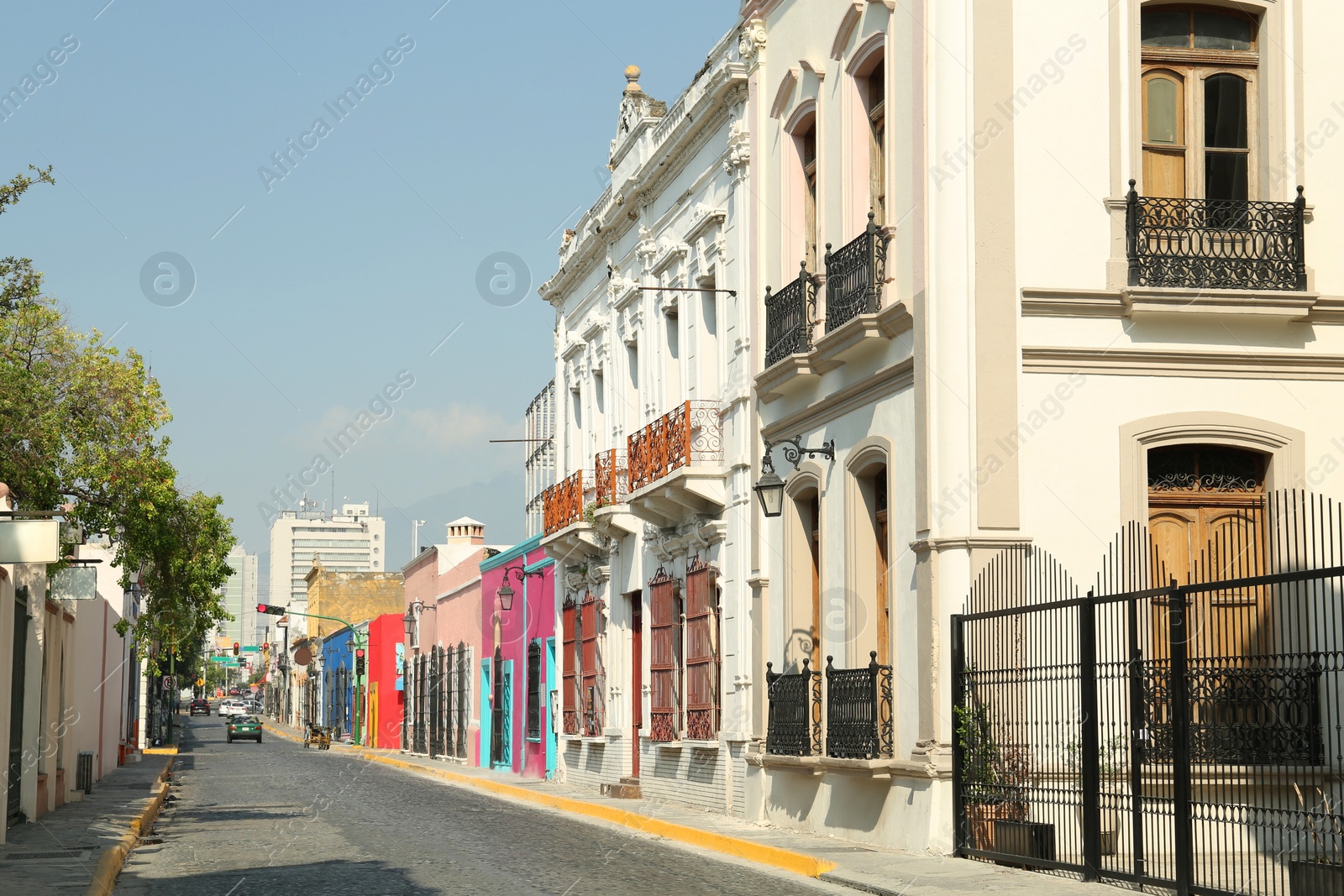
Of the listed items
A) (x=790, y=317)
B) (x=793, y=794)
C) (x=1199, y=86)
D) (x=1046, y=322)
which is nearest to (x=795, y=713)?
(x=793, y=794)

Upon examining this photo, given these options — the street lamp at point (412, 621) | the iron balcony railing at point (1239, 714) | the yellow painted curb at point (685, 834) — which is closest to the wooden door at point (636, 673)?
the yellow painted curb at point (685, 834)

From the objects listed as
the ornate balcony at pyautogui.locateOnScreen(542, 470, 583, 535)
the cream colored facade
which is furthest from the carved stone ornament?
the ornate balcony at pyautogui.locateOnScreen(542, 470, 583, 535)

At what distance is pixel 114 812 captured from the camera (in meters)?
19.3

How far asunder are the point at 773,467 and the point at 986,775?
5.62 m

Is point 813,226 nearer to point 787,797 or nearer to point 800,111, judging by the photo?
point 800,111

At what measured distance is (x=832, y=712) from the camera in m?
16.2

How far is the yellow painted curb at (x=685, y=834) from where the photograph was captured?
13.6 meters

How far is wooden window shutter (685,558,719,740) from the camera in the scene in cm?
2044

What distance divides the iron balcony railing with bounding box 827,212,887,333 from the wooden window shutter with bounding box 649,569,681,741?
23.0 ft

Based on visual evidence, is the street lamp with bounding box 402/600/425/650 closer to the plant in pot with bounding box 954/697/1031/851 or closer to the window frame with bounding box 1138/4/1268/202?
the plant in pot with bounding box 954/697/1031/851

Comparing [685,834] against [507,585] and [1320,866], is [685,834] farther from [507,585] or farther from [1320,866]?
[507,585]

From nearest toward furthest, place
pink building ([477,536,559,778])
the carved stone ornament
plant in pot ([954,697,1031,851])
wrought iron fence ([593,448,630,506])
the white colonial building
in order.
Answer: plant in pot ([954,697,1031,851]) < the carved stone ornament < the white colonial building < wrought iron fence ([593,448,630,506]) < pink building ([477,536,559,778])

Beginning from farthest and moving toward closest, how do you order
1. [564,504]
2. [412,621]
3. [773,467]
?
[412,621]
[564,504]
[773,467]

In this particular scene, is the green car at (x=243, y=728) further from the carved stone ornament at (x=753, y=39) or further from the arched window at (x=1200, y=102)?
the arched window at (x=1200, y=102)
